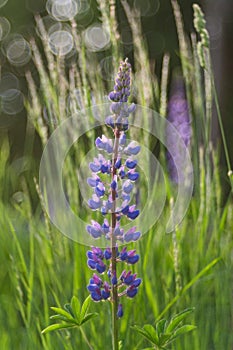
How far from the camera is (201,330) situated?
6.00 feet

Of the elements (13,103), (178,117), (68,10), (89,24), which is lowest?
(178,117)

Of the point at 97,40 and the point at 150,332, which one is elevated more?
the point at 97,40

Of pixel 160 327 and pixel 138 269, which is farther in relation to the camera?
pixel 138 269

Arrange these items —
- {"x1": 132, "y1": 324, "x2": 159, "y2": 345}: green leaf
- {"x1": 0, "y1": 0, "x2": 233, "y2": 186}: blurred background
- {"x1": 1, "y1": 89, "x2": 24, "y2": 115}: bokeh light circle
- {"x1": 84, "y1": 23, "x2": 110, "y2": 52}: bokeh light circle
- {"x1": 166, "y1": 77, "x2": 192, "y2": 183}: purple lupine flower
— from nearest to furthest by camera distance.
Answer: {"x1": 132, "y1": 324, "x2": 159, "y2": 345}: green leaf, {"x1": 84, "y1": 23, "x2": 110, "y2": 52}: bokeh light circle, {"x1": 166, "y1": 77, "x2": 192, "y2": 183}: purple lupine flower, {"x1": 0, "y1": 0, "x2": 233, "y2": 186}: blurred background, {"x1": 1, "y1": 89, "x2": 24, "y2": 115}: bokeh light circle

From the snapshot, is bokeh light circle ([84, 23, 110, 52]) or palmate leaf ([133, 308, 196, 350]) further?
bokeh light circle ([84, 23, 110, 52])

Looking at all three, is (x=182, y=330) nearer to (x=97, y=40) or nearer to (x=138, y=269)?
(x=138, y=269)

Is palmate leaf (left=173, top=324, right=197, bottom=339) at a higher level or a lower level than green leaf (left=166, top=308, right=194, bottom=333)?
lower

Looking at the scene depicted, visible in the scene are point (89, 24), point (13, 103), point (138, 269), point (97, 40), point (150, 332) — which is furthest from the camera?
point (89, 24)

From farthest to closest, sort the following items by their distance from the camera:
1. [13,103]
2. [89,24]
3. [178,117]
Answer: [89,24], [13,103], [178,117]

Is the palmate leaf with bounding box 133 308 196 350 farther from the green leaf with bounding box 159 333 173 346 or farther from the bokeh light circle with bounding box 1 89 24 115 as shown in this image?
the bokeh light circle with bounding box 1 89 24 115

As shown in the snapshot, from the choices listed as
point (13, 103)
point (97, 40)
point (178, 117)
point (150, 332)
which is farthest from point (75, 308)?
point (13, 103)

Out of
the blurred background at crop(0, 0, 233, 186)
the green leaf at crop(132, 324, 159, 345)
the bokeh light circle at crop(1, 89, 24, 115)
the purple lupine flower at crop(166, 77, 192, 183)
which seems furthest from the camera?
the bokeh light circle at crop(1, 89, 24, 115)

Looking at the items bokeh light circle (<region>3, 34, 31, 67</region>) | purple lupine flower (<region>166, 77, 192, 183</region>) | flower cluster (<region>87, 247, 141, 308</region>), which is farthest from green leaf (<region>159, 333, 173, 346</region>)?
bokeh light circle (<region>3, 34, 31, 67</region>)

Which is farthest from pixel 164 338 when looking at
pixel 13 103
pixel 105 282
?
pixel 13 103
